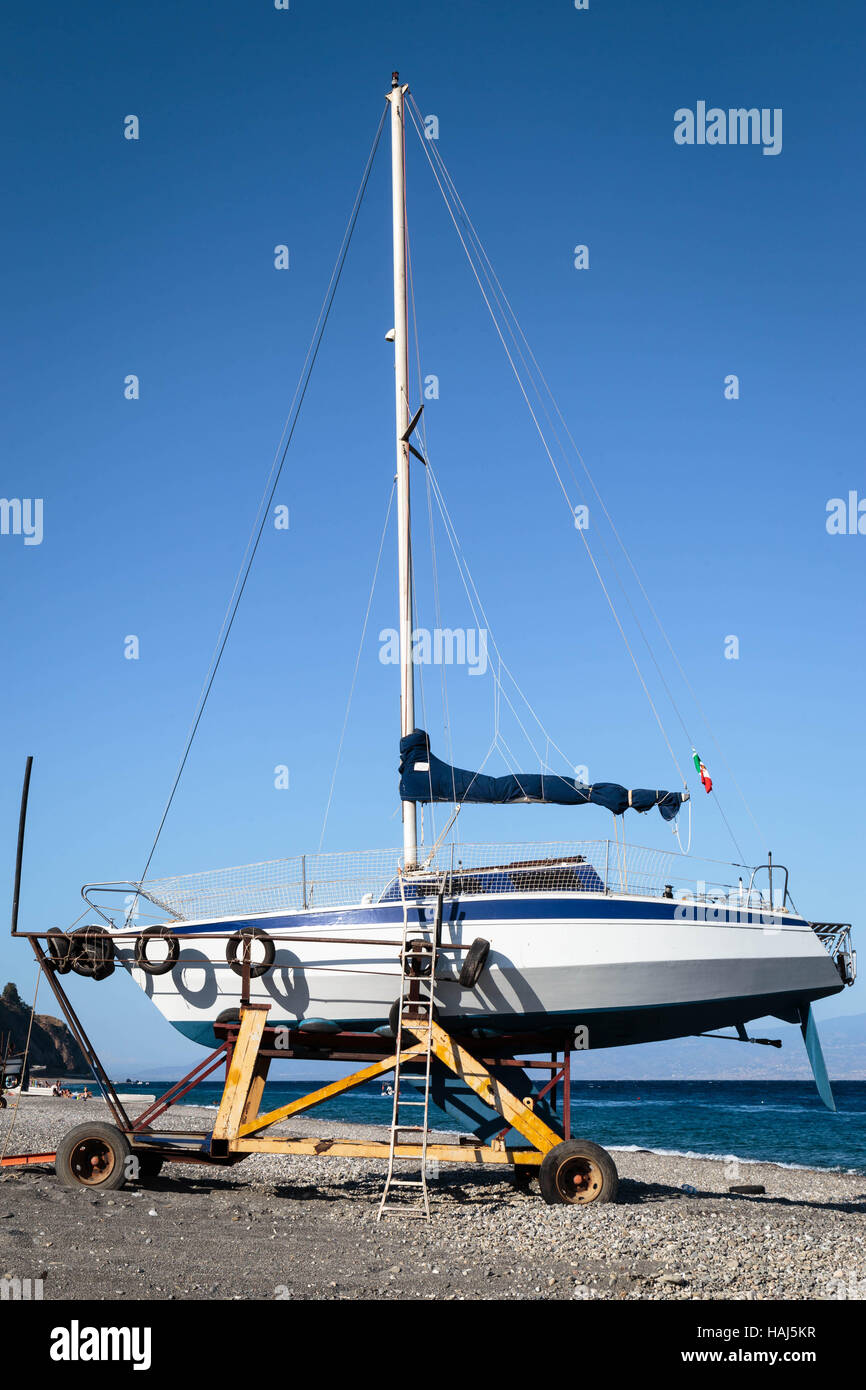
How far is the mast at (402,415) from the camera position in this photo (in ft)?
58.4

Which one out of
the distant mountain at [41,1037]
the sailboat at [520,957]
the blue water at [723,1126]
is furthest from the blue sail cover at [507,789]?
the distant mountain at [41,1037]

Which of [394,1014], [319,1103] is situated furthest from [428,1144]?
[394,1014]

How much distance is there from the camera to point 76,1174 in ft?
42.5

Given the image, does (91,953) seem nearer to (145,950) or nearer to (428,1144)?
(145,950)

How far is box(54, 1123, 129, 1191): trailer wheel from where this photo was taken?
12.9 m

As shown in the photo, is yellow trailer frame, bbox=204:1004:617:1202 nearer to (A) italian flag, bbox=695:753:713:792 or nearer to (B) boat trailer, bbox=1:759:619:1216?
(B) boat trailer, bbox=1:759:619:1216

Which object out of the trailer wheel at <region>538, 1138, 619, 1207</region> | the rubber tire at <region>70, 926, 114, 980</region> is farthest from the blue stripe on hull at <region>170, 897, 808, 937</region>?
the trailer wheel at <region>538, 1138, 619, 1207</region>

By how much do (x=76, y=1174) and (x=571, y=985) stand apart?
6.66 meters

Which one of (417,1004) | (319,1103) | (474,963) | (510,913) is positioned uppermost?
(510,913)

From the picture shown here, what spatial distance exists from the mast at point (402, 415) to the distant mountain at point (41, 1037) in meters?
83.5

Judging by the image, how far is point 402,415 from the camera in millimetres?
19344

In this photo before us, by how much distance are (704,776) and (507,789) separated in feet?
10.3
